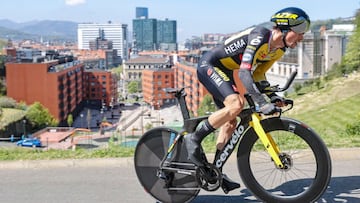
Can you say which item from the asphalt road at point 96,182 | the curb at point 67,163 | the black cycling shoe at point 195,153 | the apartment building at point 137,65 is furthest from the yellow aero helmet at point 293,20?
the apartment building at point 137,65

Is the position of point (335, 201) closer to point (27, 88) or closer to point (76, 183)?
point (76, 183)

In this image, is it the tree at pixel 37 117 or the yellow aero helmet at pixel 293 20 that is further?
the tree at pixel 37 117

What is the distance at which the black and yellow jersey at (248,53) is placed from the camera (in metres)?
3.68

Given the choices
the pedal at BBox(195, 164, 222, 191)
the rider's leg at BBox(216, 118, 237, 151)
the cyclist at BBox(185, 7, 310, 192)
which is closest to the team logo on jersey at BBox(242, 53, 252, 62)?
the cyclist at BBox(185, 7, 310, 192)

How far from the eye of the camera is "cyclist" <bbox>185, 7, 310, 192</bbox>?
12.0 ft

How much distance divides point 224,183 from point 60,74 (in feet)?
252

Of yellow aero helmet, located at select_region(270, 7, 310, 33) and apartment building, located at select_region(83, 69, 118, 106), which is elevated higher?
yellow aero helmet, located at select_region(270, 7, 310, 33)

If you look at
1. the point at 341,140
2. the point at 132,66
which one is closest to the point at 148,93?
the point at 132,66

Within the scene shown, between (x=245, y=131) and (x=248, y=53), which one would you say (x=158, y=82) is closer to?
(x=245, y=131)

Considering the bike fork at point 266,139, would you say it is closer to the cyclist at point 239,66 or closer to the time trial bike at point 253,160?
the time trial bike at point 253,160

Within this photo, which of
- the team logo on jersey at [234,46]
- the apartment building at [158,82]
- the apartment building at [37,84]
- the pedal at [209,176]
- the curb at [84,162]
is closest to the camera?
the team logo on jersey at [234,46]

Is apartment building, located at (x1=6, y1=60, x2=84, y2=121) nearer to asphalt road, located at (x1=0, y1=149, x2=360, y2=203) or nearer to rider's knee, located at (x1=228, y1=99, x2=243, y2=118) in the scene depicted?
asphalt road, located at (x1=0, y1=149, x2=360, y2=203)

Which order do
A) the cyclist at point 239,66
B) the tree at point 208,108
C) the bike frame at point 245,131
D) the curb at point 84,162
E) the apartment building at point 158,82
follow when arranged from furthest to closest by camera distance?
the apartment building at point 158,82, the curb at point 84,162, the tree at point 208,108, the bike frame at point 245,131, the cyclist at point 239,66

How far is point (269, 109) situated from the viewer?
3.55 metres
